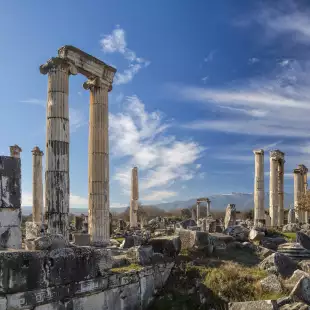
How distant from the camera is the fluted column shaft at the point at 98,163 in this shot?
57.2ft

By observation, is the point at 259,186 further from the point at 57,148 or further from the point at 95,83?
the point at 57,148

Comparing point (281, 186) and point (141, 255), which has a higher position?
point (281, 186)

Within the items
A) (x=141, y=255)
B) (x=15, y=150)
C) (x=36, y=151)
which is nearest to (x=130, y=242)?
(x=141, y=255)

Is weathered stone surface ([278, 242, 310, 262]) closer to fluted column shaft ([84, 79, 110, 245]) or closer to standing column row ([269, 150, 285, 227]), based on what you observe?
fluted column shaft ([84, 79, 110, 245])

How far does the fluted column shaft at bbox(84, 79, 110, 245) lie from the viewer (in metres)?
17.4

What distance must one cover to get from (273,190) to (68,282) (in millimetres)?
32335

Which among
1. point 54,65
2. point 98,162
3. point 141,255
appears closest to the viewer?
point 141,255

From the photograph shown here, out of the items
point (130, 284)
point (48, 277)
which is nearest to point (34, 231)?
point (130, 284)

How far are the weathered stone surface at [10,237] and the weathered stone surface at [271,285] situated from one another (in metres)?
5.55

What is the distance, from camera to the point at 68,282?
301 inches

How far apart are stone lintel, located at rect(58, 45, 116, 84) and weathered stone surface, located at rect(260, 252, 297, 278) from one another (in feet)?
34.5

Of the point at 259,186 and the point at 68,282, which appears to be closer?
the point at 68,282

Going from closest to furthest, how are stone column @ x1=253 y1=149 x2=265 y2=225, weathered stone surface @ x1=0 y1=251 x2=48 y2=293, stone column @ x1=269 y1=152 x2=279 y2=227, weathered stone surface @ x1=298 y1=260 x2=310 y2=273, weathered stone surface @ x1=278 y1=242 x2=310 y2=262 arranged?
weathered stone surface @ x1=0 y1=251 x2=48 y2=293, weathered stone surface @ x1=298 y1=260 x2=310 y2=273, weathered stone surface @ x1=278 y1=242 x2=310 y2=262, stone column @ x1=253 y1=149 x2=265 y2=225, stone column @ x1=269 y1=152 x2=279 y2=227

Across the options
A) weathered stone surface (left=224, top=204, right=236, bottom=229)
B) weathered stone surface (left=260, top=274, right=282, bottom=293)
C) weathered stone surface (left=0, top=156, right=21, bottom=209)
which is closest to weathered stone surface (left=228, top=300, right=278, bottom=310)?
weathered stone surface (left=260, top=274, right=282, bottom=293)
